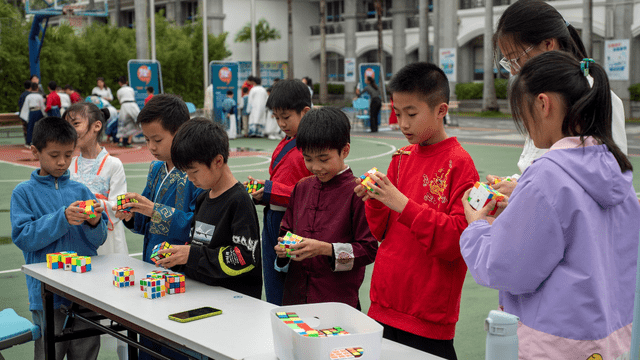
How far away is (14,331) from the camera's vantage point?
3223 mm

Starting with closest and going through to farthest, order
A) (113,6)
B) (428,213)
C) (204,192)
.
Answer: (428,213)
(204,192)
(113,6)

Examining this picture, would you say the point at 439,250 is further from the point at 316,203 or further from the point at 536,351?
the point at 316,203

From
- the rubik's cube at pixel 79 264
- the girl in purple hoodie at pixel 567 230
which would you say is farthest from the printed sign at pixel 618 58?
the girl in purple hoodie at pixel 567 230

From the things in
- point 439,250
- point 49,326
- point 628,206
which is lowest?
point 49,326

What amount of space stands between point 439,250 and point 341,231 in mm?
730

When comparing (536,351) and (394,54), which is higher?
(394,54)

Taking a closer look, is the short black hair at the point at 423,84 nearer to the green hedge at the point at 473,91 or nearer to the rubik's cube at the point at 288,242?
the rubik's cube at the point at 288,242

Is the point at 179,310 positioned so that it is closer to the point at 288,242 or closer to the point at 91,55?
the point at 288,242

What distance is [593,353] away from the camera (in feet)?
6.18

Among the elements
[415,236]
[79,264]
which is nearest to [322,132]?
[415,236]

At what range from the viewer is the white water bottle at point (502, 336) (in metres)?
1.61

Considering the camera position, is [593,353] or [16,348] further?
[16,348]

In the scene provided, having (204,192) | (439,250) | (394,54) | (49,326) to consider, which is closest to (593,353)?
(439,250)

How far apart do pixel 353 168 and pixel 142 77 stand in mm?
9604
